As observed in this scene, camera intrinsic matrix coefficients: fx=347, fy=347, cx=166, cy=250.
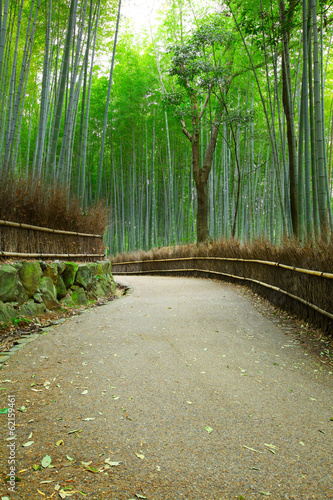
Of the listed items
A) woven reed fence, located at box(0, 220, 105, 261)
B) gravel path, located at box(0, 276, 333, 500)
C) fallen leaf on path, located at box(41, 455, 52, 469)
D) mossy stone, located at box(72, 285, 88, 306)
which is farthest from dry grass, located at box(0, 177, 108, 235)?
fallen leaf on path, located at box(41, 455, 52, 469)

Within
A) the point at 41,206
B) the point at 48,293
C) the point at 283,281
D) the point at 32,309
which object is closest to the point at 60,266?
the point at 48,293

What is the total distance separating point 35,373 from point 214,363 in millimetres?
1131

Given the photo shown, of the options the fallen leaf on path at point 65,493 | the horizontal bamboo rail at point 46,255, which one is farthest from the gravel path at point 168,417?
the horizontal bamboo rail at point 46,255

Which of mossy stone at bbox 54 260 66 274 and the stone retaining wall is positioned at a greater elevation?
mossy stone at bbox 54 260 66 274

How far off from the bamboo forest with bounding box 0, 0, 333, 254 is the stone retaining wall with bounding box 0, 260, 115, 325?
3.17ft

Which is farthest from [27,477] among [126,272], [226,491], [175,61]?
[126,272]

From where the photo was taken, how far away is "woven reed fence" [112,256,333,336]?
2.89 meters

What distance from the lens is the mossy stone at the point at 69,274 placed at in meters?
4.11

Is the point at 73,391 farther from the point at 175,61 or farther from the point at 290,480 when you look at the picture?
the point at 175,61

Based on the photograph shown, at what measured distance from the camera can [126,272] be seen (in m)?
11.9

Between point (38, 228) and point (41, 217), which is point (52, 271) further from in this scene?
point (41, 217)

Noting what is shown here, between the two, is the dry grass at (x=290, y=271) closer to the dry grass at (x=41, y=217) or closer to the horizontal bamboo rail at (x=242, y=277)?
the horizontal bamboo rail at (x=242, y=277)

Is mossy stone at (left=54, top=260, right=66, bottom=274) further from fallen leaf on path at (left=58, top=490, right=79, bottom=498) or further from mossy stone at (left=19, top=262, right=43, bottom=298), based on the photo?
fallen leaf on path at (left=58, top=490, right=79, bottom=498)

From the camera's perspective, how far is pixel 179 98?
8.69 meters
